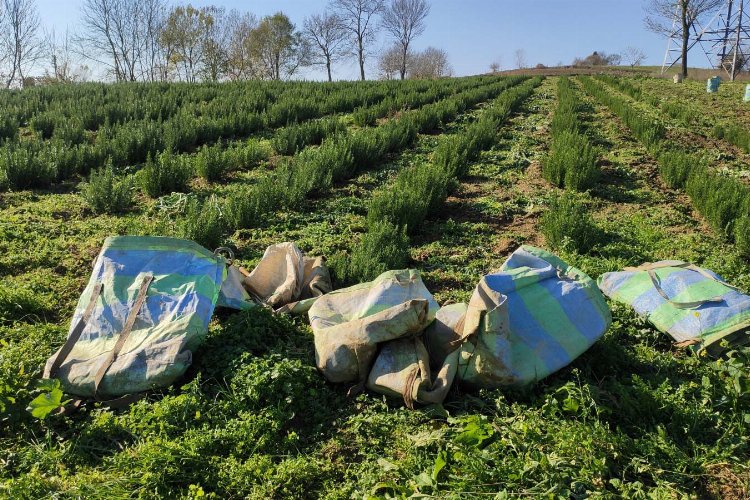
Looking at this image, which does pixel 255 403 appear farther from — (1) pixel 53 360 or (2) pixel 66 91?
(2) pixel 66 91

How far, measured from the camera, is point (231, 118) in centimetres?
1011

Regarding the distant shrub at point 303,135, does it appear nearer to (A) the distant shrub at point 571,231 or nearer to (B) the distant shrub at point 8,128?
(B) the distant shrub at point 8,128

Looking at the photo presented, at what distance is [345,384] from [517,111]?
44.9 feet

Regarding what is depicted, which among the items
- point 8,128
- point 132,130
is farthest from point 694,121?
point 8,128

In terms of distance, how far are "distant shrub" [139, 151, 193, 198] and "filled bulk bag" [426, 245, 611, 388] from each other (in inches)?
174

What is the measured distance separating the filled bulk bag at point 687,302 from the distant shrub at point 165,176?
496 centimetres

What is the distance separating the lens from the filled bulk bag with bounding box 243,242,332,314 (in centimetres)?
357

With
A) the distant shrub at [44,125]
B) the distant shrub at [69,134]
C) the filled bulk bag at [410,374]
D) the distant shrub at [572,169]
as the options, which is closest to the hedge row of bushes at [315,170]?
the distant shrub at [572,169]

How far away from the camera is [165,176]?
608 cm

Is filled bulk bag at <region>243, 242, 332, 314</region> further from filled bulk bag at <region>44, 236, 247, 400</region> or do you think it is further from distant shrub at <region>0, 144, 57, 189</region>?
distant shrub at <region>0, 144, 57, 189</region>

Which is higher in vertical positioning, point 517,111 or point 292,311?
point 517,111

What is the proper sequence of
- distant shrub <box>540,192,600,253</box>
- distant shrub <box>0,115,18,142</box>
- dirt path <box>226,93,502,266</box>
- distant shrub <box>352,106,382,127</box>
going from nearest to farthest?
distant shrub <box>540,192,600,253</box> → dirt path <box>226,93,502,266</box> → distant shrub <box>0,115,18,142</box> → distant shrub <box>352,106,382,127</box>

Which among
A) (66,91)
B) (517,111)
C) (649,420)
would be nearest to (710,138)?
(517,111)

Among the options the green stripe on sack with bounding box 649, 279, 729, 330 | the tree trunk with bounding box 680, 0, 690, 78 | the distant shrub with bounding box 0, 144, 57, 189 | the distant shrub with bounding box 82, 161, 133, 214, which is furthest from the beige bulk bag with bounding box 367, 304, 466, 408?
the tree trunk with bounding box 680, 0, 690, 78
